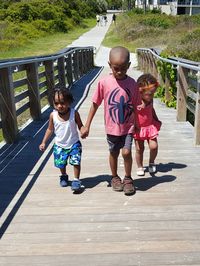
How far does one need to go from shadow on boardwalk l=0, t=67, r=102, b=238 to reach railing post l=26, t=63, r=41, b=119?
10.9 inches

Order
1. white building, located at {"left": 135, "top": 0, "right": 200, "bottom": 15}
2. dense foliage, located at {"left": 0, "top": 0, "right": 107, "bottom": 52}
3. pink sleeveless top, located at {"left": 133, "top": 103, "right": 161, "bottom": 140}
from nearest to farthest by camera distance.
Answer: pink sleeveless top, located at {"left": 133, "top": 103, "right": 161, "bottom": 140}
dense foliage, located at {"left": 0, "top": 0, "right": 107, "bottom": 52}
white building, located at {"left": 135, "top": 0, "right": 200, "bottom": 15}

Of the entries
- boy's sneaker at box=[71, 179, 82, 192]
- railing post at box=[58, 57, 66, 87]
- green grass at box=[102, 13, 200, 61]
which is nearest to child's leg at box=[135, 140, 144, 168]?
boy's sneaker at box=[71, 179, 82, 192]

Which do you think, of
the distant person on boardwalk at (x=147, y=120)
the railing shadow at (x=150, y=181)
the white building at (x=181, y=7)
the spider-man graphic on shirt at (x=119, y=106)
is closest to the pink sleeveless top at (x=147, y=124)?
the distant person on boardwalk at (x=147, y=120)

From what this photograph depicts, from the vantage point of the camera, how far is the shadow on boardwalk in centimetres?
377

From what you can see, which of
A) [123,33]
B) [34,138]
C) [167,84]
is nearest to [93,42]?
[123,33]

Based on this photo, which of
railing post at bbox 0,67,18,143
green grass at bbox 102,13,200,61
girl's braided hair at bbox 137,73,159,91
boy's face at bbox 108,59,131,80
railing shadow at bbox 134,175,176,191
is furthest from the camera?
green grass at bbox 102,13,200,61

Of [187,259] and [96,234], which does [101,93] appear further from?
[187,259]

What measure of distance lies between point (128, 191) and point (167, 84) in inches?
213

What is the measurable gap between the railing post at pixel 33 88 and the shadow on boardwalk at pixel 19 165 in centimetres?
28

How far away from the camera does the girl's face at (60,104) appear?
3855 millimetres

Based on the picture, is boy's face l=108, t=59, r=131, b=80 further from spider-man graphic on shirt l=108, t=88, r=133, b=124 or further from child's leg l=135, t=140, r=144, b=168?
child's leg l=135, t=140, r=144, b=168

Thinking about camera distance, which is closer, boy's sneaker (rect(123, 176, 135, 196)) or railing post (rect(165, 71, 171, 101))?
→ boy's sneaker (rect(123, 176, 135, 196))

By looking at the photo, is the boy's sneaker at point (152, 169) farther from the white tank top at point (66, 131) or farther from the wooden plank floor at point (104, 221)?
the white tank top at point (66, 131)

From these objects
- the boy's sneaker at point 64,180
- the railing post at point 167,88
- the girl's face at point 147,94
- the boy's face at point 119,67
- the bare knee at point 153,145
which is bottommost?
the railing post at point 167,88
